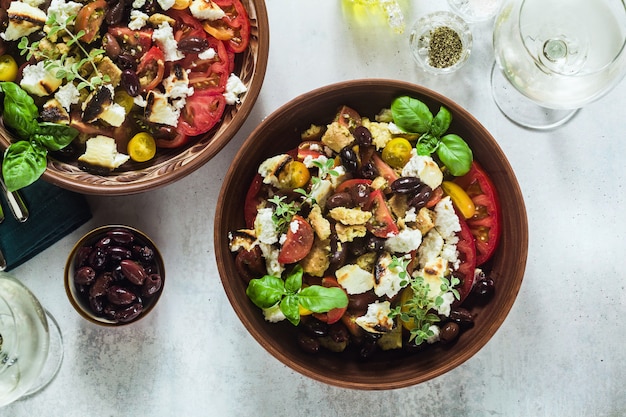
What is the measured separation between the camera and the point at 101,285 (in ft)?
7.30

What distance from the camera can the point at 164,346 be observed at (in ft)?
8.05

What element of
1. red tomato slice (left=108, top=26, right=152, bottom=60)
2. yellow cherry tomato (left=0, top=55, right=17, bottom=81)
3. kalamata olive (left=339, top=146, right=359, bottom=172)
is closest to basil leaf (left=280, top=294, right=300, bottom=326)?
kalamata olive (left=339, top=146, right=359, bottom=172)

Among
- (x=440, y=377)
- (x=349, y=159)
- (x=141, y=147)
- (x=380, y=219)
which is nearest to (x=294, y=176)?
(x=349, y=159)

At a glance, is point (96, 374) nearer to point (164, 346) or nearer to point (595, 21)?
point (164, 346)

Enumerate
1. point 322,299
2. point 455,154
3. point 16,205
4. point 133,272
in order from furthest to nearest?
point 16,205
point 133,272
point 455,154
point 322,299

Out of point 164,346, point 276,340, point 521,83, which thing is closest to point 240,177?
point 276,340

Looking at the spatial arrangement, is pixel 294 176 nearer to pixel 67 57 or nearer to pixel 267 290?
pixel 267 290

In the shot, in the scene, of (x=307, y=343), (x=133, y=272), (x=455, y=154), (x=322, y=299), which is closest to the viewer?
(x=322, y=299)

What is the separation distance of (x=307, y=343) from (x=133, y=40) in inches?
42.0

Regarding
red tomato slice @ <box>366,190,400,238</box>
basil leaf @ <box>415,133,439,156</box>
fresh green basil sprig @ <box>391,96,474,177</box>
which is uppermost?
fresh green basil sprig @ <box>391,96,474,177</box>

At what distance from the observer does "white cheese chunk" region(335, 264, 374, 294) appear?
77.6 inches

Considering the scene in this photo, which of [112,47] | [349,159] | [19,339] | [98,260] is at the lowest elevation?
[19,339]

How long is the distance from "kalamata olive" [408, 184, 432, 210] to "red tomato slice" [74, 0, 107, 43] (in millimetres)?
1079

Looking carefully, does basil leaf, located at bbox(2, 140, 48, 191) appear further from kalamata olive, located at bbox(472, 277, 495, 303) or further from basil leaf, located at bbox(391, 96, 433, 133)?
kalamata olive, located at bbox(472, 277, 495, 303)
